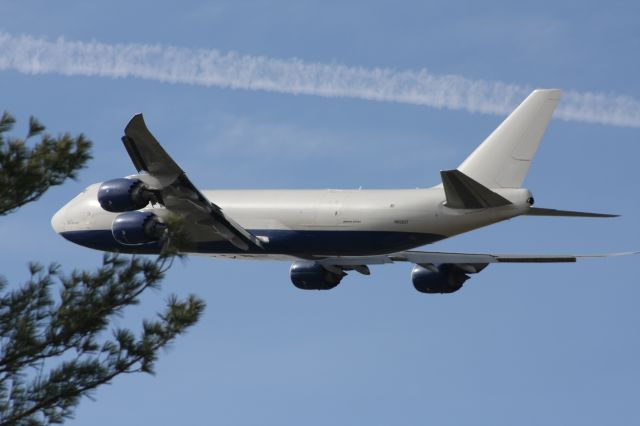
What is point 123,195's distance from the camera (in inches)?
1906

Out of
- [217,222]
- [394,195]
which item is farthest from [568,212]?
[217,222]

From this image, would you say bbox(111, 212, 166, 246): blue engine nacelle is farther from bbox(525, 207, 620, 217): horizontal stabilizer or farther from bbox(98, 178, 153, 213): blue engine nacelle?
bbox(525, 207, 620, 217): horizontal stabilizer

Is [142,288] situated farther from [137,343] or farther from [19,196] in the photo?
[19,196]

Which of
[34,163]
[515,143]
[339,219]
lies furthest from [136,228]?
[34,163]

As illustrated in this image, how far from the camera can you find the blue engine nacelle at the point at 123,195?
159ft

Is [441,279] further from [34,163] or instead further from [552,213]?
[34,163]

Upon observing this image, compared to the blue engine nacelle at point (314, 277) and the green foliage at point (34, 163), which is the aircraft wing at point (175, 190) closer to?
the blue engine nacelle at point (314, 277)

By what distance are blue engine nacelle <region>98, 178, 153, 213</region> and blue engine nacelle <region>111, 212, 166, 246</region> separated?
3.66ft

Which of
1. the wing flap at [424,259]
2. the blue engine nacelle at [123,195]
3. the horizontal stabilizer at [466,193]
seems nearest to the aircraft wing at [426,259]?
the wing flap at [424,259]

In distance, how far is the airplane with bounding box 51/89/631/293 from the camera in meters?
48.6

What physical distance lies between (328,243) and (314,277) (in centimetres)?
466

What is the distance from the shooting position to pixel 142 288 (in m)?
24.6

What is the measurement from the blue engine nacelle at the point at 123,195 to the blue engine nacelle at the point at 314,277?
9.74 m

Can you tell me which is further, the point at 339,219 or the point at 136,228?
the point at 339,219
